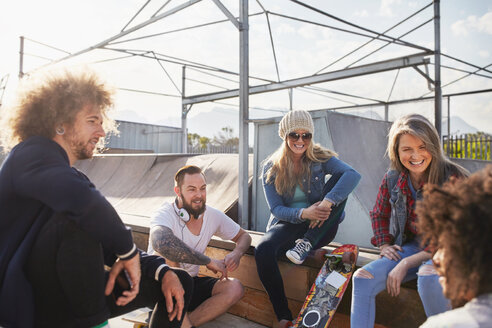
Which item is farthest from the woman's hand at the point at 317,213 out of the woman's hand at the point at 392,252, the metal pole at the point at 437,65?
the metal pole at the point at 437,65

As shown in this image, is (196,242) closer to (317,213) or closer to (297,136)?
(317,213)

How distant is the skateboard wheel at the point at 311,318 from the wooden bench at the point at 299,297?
1.17ft

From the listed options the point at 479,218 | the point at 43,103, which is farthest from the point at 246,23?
the point at 479,218

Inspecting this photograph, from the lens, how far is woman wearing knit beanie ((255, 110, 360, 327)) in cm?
278

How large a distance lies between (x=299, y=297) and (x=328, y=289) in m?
0.47

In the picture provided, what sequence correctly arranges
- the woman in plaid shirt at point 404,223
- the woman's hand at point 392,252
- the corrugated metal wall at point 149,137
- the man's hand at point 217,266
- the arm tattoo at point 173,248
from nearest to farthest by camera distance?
the woman in plaid shirt at point 404,223 → the woman's hand at point 392,252 → the arm tattoo at point 173,248 → the man's hand at point 217,266 → the corrugated metal wall at point 149,137

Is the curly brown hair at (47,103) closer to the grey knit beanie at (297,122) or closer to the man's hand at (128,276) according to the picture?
the man's hand at (128,276)

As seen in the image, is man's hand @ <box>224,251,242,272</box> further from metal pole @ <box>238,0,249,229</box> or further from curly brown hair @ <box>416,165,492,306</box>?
metal pole @ <box>238,0,249,229</box>

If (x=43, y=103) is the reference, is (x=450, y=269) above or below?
below

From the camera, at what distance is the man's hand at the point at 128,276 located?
5.51ft

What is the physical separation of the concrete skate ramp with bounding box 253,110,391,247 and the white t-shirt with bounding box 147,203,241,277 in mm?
2468

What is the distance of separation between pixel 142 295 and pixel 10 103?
1163mm

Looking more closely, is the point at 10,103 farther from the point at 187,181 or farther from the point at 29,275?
the point at 187,181

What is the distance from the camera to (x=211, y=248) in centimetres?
371
